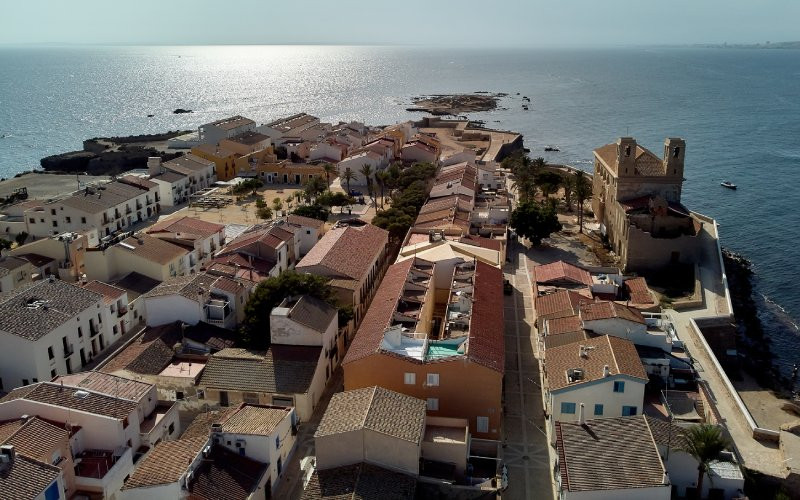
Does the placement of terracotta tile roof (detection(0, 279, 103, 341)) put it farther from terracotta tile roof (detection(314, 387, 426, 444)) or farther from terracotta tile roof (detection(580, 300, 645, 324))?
terracotta tile roof (detection(580, 300, 645, 324))

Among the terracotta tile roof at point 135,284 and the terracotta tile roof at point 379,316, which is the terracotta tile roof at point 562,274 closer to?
the terracotta tile roof at point 379,316

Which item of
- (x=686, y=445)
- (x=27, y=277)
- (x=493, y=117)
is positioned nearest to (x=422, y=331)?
(x=686, y=445)

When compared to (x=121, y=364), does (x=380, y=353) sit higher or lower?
higher

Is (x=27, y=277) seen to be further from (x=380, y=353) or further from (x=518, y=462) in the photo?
(x=518, y=462)

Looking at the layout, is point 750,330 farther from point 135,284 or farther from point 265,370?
point 135,284

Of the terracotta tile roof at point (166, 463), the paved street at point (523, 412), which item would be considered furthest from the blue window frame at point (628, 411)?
the terracotta tile roof at point (166, 463)

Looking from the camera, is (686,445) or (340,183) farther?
(340,183)
